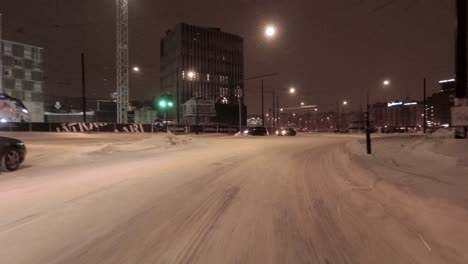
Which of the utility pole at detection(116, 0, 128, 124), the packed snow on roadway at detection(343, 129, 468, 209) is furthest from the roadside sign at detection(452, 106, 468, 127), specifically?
the utility pole at detection(116, 0, 128, 124)

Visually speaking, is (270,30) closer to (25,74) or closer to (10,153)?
(10,153)

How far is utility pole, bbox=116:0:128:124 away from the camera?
3487 inches

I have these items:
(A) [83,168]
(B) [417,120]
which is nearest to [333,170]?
(A) [83,168]

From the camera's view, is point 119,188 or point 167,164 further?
point 167,164

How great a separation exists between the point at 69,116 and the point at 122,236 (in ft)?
390

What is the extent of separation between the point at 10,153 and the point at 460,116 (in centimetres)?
1559

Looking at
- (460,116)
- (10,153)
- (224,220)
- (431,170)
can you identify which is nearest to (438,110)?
(460,116)

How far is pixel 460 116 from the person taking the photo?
44.6 feet

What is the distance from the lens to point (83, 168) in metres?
13.2

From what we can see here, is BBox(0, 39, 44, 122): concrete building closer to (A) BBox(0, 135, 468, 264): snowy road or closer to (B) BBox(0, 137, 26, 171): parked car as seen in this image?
(B) BBox(0, 137, 26, 171): parked car

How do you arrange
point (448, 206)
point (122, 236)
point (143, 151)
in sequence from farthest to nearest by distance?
1. point (143, 151)
2. point (448, 206)
3. point (122, 236)

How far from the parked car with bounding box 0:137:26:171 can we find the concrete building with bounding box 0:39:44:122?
321 ft

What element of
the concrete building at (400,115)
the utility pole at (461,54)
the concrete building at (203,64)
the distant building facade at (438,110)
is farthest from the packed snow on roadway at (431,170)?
the concrete building at (400,115)

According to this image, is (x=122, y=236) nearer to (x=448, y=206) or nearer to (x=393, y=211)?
(x=393, y=211)
